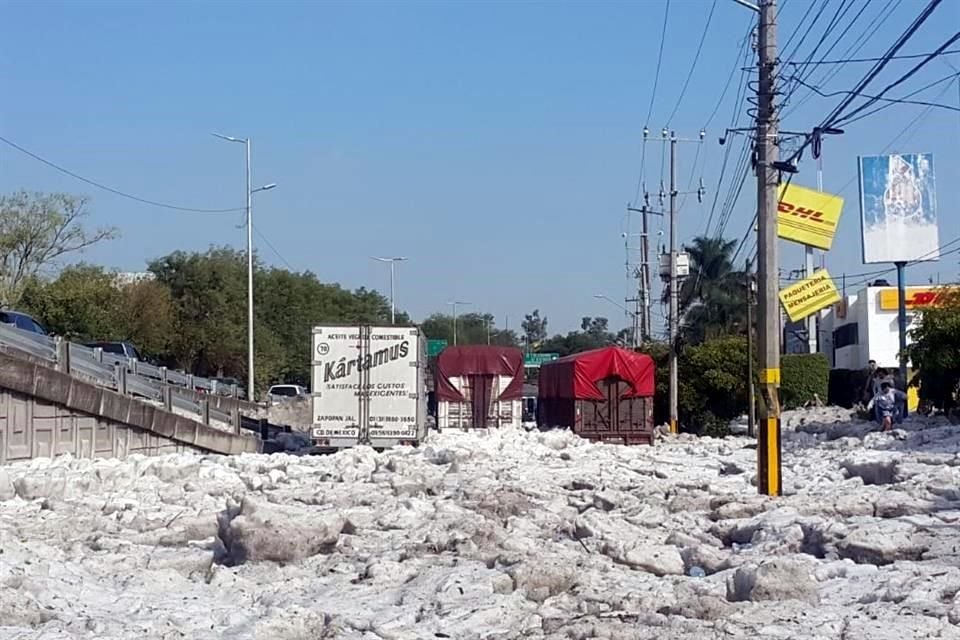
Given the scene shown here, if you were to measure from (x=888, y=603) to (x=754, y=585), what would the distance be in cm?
102

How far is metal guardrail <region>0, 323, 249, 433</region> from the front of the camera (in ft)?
82.7

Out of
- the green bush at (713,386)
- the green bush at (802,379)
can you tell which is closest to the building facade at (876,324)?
the green bush at (802,379)

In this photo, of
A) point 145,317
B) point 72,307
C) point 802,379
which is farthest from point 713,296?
point 72,307

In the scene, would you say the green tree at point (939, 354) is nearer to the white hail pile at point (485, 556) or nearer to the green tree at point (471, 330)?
the white hail pile at point (485, 556)

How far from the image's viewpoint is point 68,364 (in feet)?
84.9

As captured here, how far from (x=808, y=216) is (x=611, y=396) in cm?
1292

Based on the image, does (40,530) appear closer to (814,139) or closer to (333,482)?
(333,482)

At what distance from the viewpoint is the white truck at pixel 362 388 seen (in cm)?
2755

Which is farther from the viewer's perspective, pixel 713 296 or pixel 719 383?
pixel 713 296

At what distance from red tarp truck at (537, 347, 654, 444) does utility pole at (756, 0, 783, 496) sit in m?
17.0

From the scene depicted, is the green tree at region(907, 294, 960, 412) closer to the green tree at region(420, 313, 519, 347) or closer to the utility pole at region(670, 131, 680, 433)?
the utility pole at region(670, 131, 680, 433)

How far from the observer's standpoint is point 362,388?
27578 millimetres

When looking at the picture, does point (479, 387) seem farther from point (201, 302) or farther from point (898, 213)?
point (201, 302)

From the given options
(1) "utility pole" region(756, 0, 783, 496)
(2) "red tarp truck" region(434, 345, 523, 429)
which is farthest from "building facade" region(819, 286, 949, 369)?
(1) "utility pole" region(756, 0, 783, 496)
